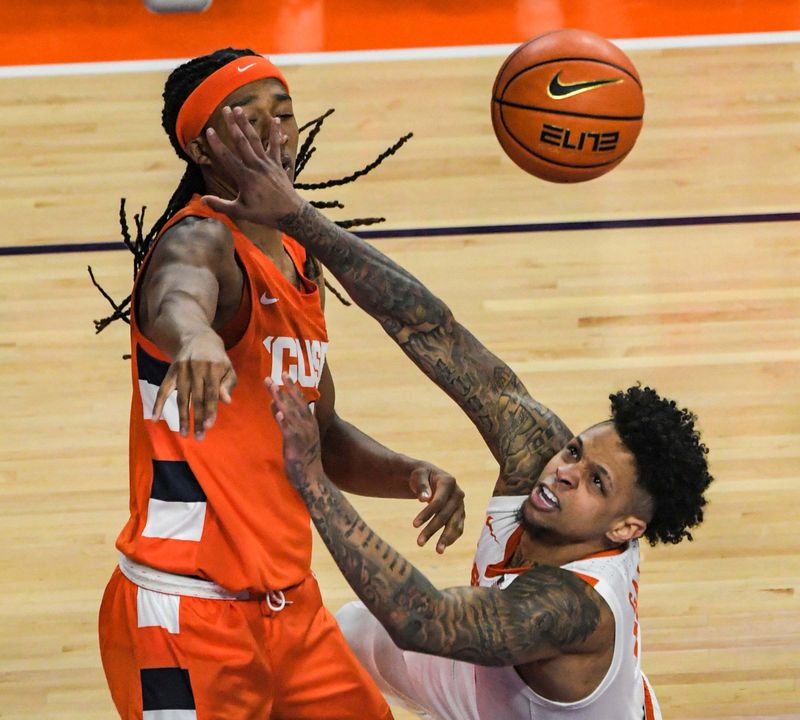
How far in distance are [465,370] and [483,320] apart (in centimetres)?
211

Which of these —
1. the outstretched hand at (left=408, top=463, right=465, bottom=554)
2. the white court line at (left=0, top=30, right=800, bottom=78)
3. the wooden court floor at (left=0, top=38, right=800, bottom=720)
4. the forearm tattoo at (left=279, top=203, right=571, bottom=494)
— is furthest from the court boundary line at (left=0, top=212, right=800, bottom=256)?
the outstretched hand at (left=408, top=463, right=465, bottom=554)

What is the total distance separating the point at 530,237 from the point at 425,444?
1.26 meters

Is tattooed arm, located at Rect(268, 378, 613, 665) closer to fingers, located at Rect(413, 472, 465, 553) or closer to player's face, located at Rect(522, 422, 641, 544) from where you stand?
player's face, located at Rect(522, 422, 641, 544)

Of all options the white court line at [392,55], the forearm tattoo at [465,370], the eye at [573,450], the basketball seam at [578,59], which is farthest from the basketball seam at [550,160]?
the white court line at [392,55]

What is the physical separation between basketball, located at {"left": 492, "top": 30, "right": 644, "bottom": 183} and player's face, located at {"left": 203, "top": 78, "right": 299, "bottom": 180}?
1.39 m

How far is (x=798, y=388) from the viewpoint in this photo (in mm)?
5480

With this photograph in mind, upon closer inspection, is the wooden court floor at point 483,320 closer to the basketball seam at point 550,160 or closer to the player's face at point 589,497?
the basketball seam at point 550,160

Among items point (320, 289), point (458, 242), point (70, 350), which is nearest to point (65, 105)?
point (70, 350)

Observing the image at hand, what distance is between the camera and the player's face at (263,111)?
316cm

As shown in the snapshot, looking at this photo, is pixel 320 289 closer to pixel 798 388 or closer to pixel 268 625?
pixel 268 625

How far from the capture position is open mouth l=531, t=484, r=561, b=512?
10.7 feet

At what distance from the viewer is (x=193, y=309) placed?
9.14ft

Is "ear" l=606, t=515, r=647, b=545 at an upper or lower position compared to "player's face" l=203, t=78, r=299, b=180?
lower

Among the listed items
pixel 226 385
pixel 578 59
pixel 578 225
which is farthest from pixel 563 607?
pixel 578 225
